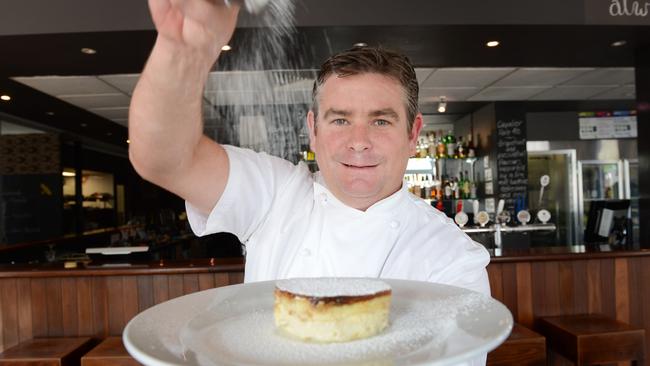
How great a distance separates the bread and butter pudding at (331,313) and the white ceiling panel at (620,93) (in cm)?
671

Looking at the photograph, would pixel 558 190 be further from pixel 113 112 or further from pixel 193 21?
pixel 193 21

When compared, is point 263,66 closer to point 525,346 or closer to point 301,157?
point 301,157

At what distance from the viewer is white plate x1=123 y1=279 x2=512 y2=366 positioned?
630mm

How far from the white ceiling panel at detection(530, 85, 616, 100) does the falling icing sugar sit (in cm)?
614

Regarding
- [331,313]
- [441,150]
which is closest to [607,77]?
[441,150]

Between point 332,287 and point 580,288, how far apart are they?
3031 mm

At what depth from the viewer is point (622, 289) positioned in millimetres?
3457

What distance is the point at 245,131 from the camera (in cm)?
679

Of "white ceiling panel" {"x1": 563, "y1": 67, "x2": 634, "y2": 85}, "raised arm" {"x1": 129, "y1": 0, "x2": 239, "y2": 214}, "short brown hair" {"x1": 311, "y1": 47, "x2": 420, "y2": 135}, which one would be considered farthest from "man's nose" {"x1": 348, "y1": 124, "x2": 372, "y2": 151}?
"white ceiling panel" {"x1": 563, "y1": 67, "x2": 634, "y2": 85}

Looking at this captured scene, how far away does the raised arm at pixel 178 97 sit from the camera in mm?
763

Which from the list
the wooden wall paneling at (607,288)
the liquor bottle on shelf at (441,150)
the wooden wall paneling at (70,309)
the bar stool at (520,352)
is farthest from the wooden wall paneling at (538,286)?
the liquor bottle on shelf at (441,150)

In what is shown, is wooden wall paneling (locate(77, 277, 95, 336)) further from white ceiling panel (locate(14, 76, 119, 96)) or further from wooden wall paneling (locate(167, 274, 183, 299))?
white ceiling panel (locate(14, 76, 119, 96))

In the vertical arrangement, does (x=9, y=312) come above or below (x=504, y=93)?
below

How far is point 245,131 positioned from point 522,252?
423cm
